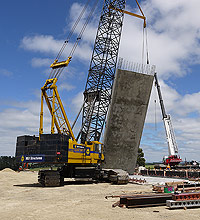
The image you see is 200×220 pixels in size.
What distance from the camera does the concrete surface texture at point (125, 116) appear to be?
23203 mm

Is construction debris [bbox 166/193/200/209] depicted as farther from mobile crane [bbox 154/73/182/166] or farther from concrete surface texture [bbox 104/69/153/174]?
mobile crane [bbox 154/73/182/166]

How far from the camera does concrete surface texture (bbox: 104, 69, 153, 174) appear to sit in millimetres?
23203

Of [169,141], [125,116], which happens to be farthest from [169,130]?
[125,116]

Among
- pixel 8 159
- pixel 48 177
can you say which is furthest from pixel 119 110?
pixel 8 159

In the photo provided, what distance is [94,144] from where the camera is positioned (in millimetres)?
17672

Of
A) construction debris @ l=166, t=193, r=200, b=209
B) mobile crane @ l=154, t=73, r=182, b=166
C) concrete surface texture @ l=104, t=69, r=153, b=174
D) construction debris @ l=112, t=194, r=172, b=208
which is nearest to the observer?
construction debris @ l=166, t=193, r=200, b=209

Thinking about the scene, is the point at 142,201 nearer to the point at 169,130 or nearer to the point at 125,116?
the point at 125,116

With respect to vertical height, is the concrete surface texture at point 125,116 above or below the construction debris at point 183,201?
above

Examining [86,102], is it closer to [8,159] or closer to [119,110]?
[119,110]

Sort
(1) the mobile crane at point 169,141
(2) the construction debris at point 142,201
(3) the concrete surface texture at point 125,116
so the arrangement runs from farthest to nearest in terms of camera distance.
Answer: (1) the mobile crane at point 169,141 < (3) the concrete surface texture at point 125,116 < (2) the construction debris at point 142,201

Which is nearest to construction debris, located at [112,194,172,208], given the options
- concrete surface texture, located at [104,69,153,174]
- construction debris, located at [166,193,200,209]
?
construction debris, located at [166,193,200,209]

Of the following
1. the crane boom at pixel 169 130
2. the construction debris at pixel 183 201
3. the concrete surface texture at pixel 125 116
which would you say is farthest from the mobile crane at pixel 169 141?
the construction debris at pixel 183 201

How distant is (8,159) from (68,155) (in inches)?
1198

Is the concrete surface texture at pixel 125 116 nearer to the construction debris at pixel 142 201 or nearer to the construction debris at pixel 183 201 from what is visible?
the construction debris at pixel 142 201
